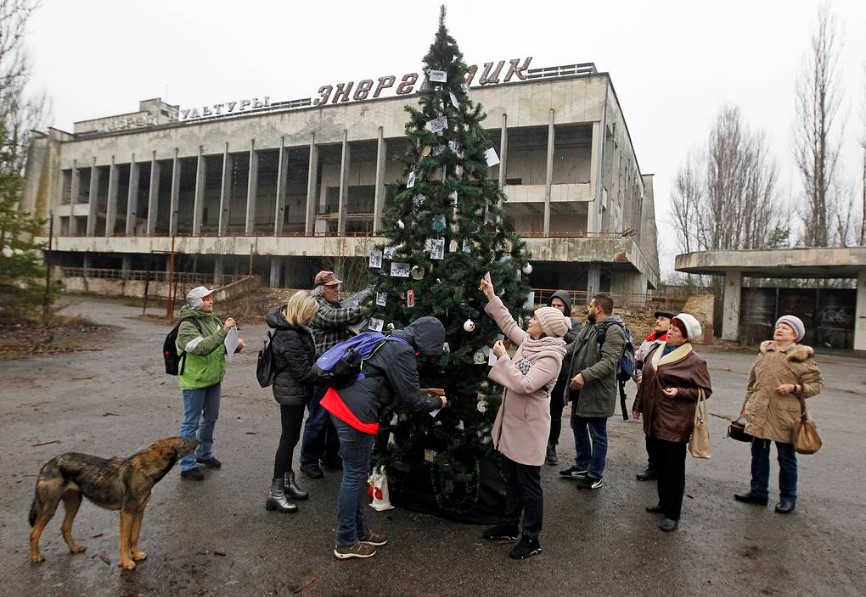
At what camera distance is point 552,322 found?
3.70m

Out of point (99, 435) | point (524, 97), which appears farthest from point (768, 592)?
point (524, 97)

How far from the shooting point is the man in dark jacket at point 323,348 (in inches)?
177

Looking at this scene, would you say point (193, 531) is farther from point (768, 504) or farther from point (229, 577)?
point (768, 504)

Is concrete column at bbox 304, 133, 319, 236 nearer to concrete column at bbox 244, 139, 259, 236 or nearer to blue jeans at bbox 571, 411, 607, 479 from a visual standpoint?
concrete column at bbox 244, 139, 259, 236

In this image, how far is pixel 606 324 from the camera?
5.10 meters

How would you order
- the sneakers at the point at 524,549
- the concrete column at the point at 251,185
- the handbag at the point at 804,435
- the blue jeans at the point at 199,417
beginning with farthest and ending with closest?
the concrete column at the point at 251,185 → the blue jeans at the point at 199,417 → the handbag at the point at 804,435 → the sneakers at the point at 524,549

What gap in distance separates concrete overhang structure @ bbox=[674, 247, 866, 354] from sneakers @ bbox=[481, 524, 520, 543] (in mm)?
21582

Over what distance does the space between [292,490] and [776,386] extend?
14.6ft

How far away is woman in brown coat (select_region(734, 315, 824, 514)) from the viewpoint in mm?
4441

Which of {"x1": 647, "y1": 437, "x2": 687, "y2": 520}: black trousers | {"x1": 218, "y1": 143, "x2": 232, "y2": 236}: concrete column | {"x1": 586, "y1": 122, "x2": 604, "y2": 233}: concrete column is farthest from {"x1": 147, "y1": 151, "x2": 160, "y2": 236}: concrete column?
{"x1": 647, "y1": 437, "x2": 687, "y2": 520}: black trousers

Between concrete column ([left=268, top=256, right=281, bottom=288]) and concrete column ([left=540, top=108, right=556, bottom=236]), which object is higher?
concrete column ([left=540, top=108, right=556, bottom=236])

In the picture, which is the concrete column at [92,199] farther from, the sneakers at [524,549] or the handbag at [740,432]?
the handbag at [740,432]

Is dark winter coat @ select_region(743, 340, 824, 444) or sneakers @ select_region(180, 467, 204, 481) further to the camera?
sneakers @ select_region(180, 467, 204, 481)

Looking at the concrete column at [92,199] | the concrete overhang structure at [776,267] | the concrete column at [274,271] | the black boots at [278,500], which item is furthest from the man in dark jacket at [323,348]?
the concrete column at [92,199]
